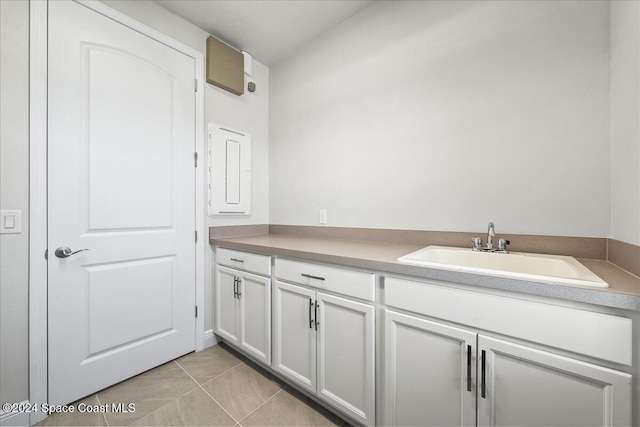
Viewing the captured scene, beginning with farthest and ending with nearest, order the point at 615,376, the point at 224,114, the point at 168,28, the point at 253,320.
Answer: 1. the point at 224,114
2. the point at 168,28
3. the point at 253,320
4. the point at 615,376

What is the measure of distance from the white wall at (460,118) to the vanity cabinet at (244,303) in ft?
2.30

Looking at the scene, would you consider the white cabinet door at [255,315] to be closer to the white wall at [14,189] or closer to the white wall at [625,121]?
the white wall at [14,189]

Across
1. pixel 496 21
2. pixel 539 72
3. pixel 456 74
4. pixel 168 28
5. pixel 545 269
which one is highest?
pixel 168 28

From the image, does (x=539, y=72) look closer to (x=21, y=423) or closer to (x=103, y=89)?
(x=103, y=89)

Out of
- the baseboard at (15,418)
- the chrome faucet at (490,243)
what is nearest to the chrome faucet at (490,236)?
the chrome faucet at (490,243)

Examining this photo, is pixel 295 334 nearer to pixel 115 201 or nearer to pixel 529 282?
pixel 529 282

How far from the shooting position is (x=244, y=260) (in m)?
1.77

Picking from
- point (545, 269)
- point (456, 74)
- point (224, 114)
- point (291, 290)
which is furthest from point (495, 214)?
point (224, 114)

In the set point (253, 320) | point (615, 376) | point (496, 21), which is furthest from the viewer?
point (253, 320)

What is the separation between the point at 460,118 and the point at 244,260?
5.37 ft

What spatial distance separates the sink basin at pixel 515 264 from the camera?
793 mm

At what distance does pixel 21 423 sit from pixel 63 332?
1.39ft

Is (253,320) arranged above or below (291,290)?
below

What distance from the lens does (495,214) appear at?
1.38 meters
